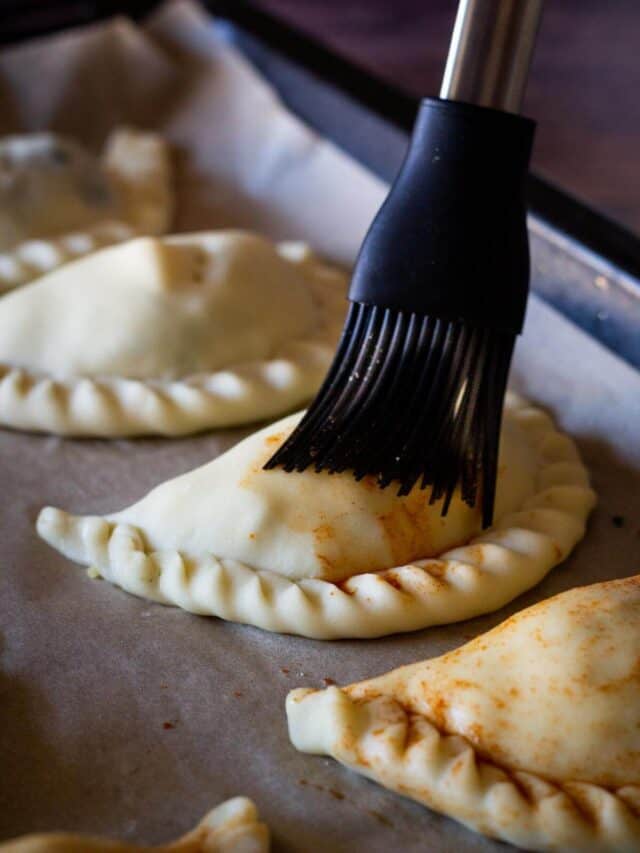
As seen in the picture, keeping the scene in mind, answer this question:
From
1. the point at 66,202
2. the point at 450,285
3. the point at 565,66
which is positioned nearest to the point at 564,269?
the point at 450,285

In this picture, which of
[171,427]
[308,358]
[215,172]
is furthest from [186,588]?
[215,172]

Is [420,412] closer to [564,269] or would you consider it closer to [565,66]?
[564,269]

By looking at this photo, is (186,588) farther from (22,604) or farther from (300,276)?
(300,276)

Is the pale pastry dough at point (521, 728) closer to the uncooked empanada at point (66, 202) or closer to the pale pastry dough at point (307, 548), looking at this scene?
the pale pastry dough at point (307, 548)

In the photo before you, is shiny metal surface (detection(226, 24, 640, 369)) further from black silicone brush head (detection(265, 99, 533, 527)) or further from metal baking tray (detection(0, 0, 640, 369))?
black silicone brush head (detection(265, 99, 533, 527))

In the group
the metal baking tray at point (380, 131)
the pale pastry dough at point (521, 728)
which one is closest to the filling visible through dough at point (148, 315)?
the metal baking tray at point (380, 131)

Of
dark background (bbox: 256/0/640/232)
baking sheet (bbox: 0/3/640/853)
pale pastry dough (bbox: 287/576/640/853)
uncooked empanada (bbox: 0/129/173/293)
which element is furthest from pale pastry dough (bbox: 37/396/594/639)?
dark background (bbox: 256/0/640/232)
